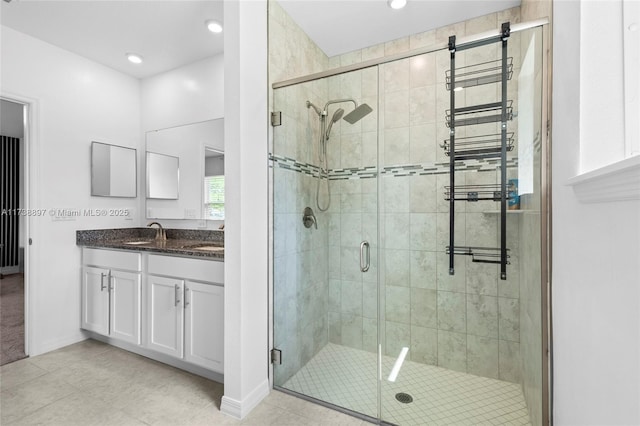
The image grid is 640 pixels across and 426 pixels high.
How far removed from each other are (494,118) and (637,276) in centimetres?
139

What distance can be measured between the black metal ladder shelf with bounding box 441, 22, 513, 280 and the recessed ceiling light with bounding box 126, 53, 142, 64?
8.99 feet

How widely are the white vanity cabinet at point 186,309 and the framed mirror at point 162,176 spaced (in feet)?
3.16

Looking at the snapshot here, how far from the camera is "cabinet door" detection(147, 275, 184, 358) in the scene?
7.02ft

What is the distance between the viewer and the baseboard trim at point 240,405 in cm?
172

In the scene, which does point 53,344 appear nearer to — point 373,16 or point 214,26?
point 214,26

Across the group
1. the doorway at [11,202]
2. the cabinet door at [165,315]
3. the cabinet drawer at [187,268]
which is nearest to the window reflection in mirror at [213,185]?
the cabinet drawer at [187,268]

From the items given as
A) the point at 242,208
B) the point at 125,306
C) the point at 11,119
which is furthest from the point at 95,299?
the point at 11,119

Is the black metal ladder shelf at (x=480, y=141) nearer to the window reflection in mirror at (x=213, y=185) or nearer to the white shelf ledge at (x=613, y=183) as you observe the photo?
the white shelf ledge at (x=613, y=183)

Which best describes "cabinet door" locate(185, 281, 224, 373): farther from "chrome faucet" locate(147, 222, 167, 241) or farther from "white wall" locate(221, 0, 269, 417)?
"chrome faucet" locate(147, 222, 167, 241)

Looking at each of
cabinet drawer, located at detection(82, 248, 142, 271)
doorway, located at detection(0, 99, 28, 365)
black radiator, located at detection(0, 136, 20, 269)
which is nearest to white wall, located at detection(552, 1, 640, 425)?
cabinet drawer, located at detection(82, 248, 142, 271)

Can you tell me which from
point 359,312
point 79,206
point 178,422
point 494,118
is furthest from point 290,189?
point 79,206

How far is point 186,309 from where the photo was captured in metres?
2.11

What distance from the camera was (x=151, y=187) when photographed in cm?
318

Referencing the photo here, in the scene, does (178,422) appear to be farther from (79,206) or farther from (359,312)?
(79,206)
